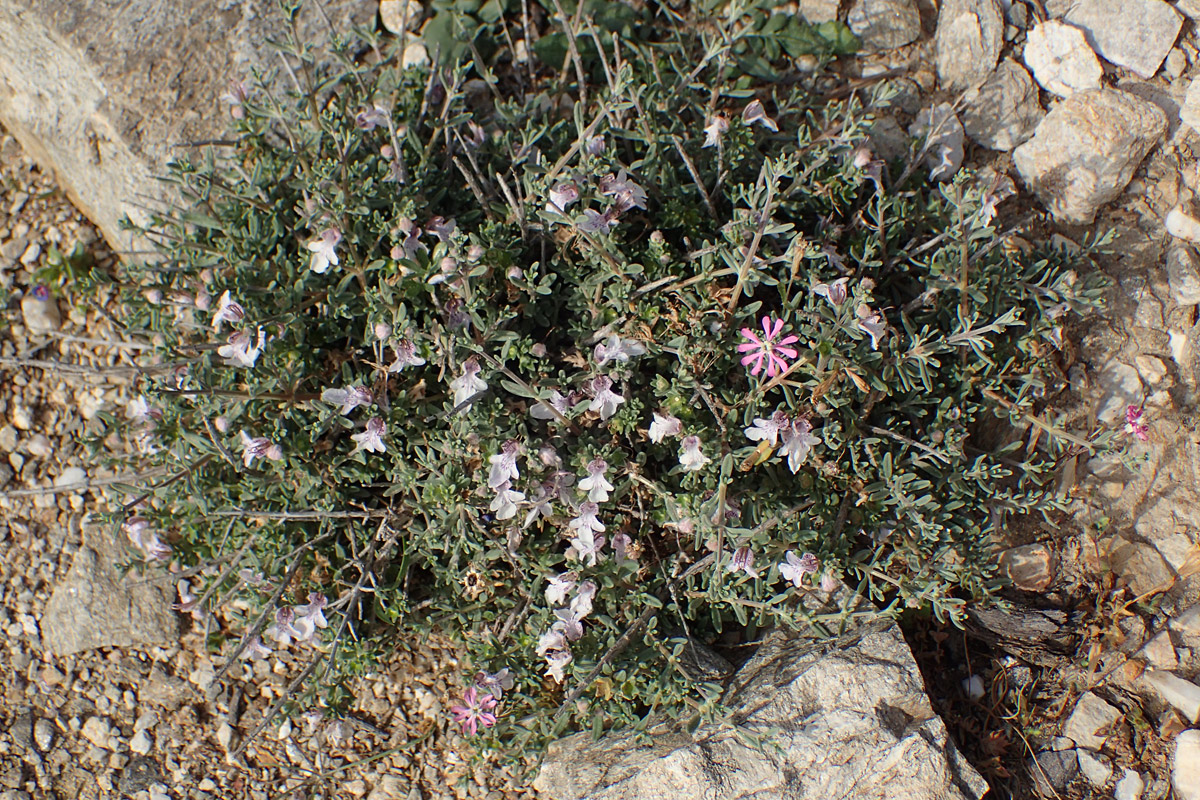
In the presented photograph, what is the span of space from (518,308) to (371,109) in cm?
110

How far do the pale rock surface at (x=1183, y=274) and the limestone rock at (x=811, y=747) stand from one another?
1958mm

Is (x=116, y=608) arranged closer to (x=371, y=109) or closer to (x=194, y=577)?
(x=194, y=577)

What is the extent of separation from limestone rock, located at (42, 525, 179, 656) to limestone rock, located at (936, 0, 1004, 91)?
4.31m

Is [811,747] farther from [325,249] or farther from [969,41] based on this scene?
[969,41]

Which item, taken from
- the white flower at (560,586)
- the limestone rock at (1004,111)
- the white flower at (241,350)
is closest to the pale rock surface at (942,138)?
the limestone rock at (1004,111)

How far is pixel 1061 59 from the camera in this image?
4.13 metres

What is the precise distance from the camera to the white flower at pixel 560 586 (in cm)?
333

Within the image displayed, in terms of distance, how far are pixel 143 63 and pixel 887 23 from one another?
3.48m

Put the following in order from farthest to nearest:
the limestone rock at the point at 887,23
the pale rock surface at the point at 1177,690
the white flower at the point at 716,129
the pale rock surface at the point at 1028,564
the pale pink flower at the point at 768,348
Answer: the limestone rock at the point at 887,23
the pale rock surface at the point at 1028,564
the pale rock surface at the point at 1177,690
the white flower at the point at 716,129
the pale pink flower at the point at 768,348

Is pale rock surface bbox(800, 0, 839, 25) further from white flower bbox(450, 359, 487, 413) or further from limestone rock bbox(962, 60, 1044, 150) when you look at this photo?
white flower bbox(450, 359, 487, 413)

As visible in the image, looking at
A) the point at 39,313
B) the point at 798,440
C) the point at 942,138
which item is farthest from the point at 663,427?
the point at 39,313

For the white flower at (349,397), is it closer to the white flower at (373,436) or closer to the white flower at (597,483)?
the white flower at (373,436)

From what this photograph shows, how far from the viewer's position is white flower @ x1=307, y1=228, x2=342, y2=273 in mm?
3219

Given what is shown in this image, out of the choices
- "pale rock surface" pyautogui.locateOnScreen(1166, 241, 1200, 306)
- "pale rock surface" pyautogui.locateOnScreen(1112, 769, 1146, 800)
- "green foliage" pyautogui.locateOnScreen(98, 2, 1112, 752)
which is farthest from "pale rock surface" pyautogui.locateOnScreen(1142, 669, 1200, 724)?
"pale rock surface" pyautogui.locateOnScreen(1166, 241, 1200, 306)
